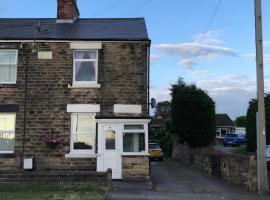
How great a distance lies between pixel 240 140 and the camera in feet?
191

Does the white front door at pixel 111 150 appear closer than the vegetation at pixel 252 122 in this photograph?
Result: Yes

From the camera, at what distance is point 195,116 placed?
37531 mm

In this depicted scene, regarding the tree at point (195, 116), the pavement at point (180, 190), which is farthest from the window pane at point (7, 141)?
the tree at point (195, 116)

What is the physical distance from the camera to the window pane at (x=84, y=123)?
2316 cm

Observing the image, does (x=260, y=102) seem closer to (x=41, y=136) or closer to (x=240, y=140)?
(x=41, y=136)

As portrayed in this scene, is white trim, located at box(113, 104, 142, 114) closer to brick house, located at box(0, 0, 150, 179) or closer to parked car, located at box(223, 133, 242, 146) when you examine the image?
brick house, located at box(0, 0, 150, 179)

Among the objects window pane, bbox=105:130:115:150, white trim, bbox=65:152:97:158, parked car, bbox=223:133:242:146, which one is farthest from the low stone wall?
parked car, bbox=223:133:242:146

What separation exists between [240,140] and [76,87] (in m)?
38.4

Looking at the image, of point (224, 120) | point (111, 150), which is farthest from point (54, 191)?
point (224, 120)

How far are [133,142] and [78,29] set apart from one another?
700 cm

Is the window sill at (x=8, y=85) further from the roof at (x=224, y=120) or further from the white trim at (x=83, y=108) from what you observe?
the roof at (x=224, y=120)

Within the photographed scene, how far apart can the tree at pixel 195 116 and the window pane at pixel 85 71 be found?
50.7ft

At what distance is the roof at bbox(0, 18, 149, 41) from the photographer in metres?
23.5

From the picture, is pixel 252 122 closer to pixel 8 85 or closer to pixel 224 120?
pixel 8 85
